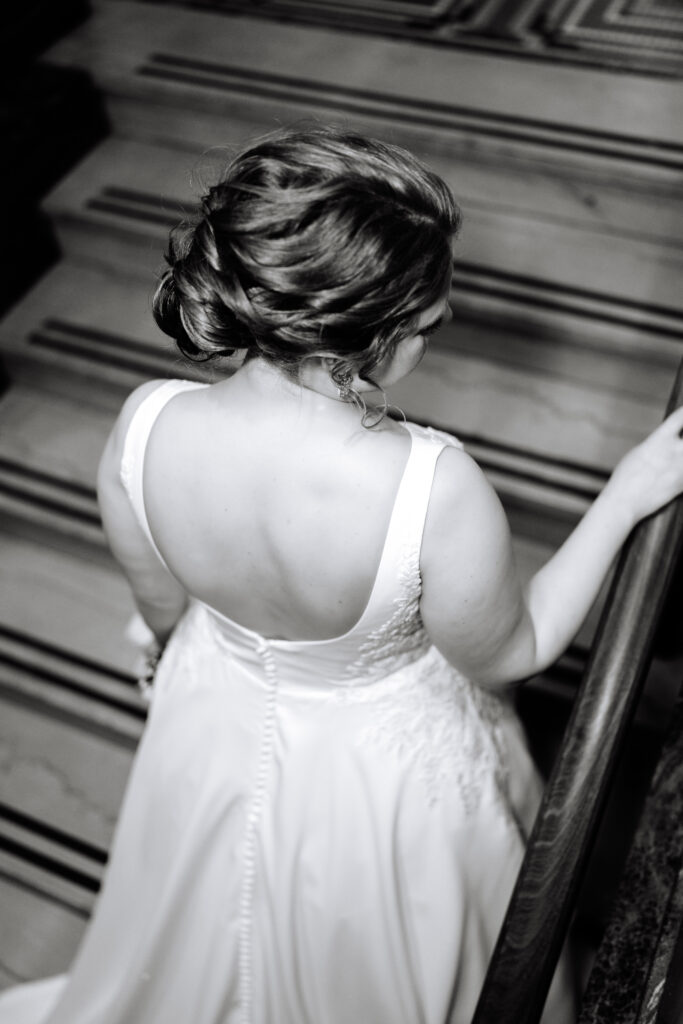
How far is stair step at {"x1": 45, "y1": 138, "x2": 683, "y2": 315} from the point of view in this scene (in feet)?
7.70

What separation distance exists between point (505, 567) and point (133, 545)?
1.89 feet

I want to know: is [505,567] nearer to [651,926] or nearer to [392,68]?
[651,926]

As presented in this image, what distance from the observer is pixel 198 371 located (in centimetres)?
235

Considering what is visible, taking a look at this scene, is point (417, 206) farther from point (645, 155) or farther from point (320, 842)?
point (645, 155)

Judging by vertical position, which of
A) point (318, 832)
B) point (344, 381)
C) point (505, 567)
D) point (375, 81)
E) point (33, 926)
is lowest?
point (33, 926)

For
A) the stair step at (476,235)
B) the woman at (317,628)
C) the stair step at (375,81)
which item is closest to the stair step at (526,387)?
the stair step at (476,235)

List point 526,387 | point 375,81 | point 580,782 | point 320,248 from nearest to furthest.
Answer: point 320,248 < point 580,782 < point 526,387 < point 375,81

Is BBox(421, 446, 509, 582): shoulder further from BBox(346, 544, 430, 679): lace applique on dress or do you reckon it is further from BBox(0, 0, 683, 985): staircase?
A: BBox(0, 0, 683, 985): staircase

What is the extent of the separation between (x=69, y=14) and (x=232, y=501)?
2.74 m

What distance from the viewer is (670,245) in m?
2.38

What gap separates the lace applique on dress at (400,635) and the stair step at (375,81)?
1638 mm

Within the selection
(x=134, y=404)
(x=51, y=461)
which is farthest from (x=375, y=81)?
(x=134, y=404)

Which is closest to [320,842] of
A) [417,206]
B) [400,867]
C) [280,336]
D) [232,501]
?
[400,867]

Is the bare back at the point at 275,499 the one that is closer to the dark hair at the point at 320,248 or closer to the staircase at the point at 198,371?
the dark hair at the point at 320,248
